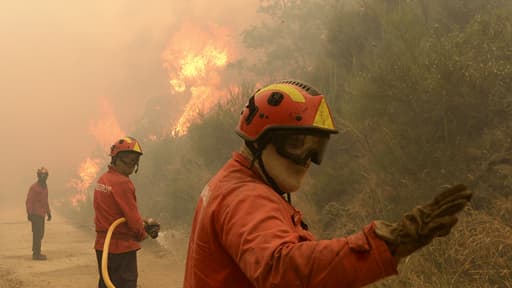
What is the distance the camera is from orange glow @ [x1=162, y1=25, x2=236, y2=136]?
26422mm

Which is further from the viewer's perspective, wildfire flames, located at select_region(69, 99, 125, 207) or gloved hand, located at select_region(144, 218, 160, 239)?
wildfire flames, located at select_region(69, 99, 125, 207)

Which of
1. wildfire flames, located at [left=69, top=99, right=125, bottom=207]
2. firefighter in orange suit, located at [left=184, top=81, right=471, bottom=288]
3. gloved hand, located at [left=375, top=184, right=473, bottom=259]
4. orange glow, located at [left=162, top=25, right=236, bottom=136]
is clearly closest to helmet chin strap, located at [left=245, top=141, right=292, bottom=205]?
firefighter in orange suit, located at [left=184, top=81, right=471, bottom=288]

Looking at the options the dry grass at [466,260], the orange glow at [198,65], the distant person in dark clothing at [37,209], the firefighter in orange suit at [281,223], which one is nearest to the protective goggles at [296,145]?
the firefighter in orange suit at [281,223]

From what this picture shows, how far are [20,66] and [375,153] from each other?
286 feet

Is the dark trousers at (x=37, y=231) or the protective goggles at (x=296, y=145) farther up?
the protective goggles at (x=296, y=145)

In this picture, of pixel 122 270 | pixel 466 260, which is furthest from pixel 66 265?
pixel 466 260

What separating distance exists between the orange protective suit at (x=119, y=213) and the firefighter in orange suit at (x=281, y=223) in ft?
11.8

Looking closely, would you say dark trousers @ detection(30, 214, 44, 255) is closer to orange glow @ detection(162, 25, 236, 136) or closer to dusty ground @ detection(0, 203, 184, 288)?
dusty ground @ detection(0, 203, 184, 288)

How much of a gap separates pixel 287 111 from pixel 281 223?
0.46m

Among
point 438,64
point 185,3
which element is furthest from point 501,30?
point 185,3

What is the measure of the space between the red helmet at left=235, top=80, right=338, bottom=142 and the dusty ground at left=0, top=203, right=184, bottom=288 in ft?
23.4

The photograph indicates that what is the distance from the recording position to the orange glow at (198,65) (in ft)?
86.7

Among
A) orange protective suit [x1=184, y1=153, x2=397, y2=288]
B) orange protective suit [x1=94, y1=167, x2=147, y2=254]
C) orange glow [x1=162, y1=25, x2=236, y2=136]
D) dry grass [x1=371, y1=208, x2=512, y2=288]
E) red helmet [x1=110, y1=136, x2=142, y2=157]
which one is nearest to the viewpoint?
orange protective suit [x1=184, y1=153, x2=397, y2=288]

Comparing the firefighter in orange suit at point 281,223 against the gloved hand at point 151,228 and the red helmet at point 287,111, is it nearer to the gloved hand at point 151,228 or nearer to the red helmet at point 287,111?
the red helmet at point 287,111
